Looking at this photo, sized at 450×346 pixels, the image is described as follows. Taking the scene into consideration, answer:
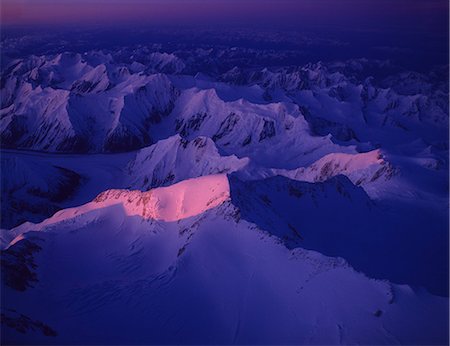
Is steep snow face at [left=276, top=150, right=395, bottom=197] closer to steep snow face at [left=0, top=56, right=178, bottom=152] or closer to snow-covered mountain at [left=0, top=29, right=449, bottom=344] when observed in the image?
snow-covered mountain at [left=0, top=29, right=449, bottom=344]

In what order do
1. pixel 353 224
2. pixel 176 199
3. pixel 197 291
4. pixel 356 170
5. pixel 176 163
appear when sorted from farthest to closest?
pixel 176 163, pixel 356 170, pixel 353 224, pixel 176 199, pixel 197 291

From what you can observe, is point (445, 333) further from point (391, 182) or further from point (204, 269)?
point (391, 182)

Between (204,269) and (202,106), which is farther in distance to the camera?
(202,106)

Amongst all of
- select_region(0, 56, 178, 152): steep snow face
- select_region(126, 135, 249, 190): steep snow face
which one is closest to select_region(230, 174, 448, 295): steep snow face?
select_region(126, 135, 249, 190): steep snow face

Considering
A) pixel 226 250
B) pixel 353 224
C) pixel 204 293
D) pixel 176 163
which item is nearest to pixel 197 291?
pixel 204 293

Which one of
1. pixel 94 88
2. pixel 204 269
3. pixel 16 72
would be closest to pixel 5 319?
pixel 204 269

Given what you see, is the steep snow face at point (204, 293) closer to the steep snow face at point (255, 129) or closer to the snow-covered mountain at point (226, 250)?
the snow-covered mountain at point (226, 250)

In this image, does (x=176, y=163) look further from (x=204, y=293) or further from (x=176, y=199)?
(x=204, y=293)
